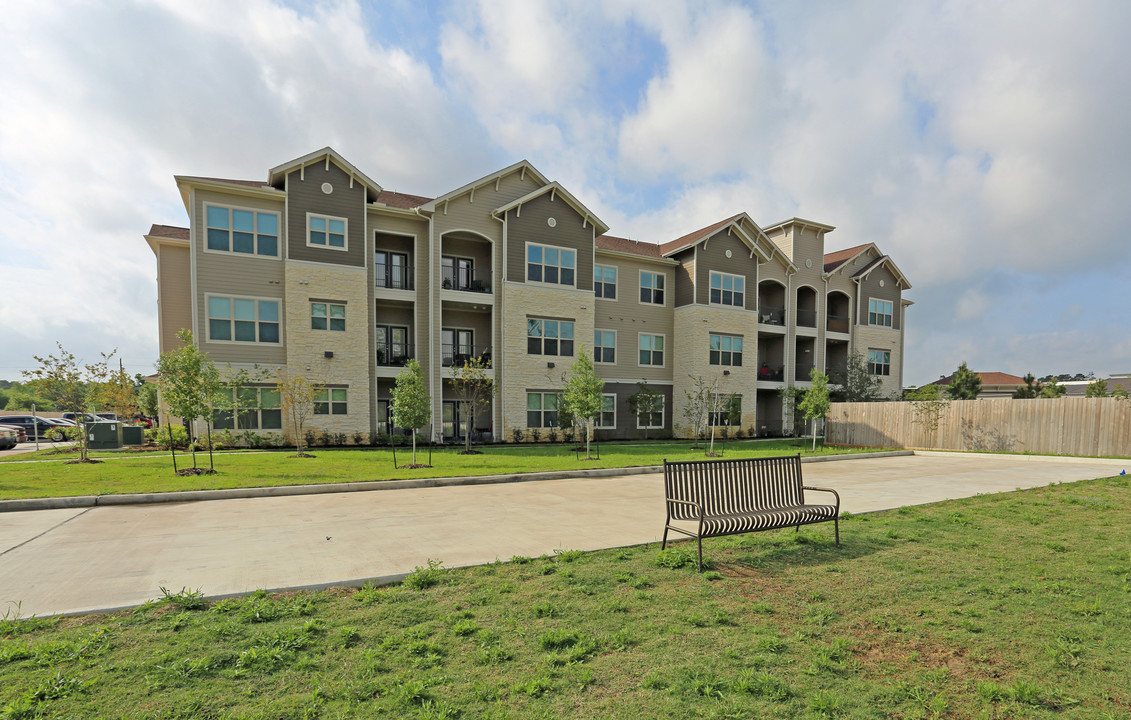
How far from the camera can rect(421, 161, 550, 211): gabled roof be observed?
80.2 feet

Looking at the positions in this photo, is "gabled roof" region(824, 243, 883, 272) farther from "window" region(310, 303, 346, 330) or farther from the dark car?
the dark car

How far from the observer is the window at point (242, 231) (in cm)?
2156

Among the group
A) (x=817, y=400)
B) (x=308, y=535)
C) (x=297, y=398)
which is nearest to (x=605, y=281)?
(x=817, y=400)

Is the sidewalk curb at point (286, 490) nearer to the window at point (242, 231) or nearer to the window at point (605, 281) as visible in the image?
the window at point (242, 231)

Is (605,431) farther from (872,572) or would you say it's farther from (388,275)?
(872,572)

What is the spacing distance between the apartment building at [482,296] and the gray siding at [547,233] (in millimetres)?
75

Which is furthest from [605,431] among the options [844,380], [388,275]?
[844,380]

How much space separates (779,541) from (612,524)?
8.43 ft

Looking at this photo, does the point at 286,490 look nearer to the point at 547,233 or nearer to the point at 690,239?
the point at 547,233

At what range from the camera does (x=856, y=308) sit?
37.1 m

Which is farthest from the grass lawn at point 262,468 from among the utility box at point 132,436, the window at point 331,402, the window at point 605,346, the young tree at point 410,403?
the window at point 605,346

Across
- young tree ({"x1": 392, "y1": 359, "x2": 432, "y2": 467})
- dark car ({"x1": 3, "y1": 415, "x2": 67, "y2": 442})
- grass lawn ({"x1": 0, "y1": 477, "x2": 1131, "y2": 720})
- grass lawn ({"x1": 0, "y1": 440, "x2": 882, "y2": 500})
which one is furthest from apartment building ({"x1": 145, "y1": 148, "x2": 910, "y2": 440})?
grass lawn ({"x1": 0, "y1": 477, "x2": 1131, "y2": 720})

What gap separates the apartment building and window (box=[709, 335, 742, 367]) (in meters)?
0.09

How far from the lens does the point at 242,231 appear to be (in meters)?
22.0
